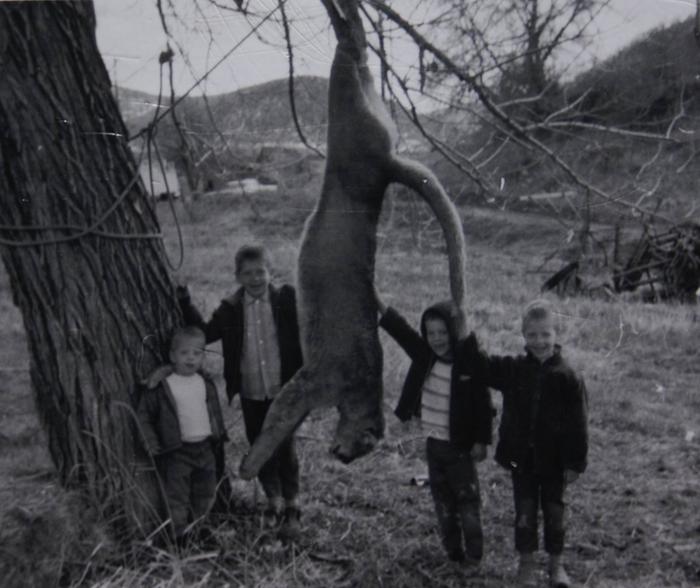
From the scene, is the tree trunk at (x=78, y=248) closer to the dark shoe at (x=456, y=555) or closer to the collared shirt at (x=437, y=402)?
the collared shirt at (x=437, y=402)

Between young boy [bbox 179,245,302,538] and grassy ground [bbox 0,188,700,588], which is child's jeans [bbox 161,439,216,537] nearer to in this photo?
grassy ground [bbox 0,188,700,588]

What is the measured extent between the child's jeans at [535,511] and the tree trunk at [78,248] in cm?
173

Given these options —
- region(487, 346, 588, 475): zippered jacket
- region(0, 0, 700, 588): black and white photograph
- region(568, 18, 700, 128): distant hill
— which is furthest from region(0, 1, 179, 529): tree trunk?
region(568, 18, 700, 128): distant hill

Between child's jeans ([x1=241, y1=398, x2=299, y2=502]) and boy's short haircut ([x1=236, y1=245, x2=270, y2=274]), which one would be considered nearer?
boy's short haircut ([x1=236, y1=245, x2=270, y2=274])

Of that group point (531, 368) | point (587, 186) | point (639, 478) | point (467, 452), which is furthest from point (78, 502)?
point (639, 478)

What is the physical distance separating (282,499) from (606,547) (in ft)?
5.54

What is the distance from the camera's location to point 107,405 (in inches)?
135

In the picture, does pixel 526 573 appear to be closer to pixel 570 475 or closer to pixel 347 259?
pixel 570 475

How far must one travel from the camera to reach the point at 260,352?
3.79 meters

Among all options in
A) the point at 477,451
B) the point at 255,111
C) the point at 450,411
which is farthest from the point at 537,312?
the point at 255,111

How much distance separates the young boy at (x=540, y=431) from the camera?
11.2 ft

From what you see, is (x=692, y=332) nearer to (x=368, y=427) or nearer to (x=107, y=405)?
(x=368, y=427)

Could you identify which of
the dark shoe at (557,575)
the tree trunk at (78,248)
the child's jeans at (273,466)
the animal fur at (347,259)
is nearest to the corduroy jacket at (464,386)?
the animal fur at (347,259)

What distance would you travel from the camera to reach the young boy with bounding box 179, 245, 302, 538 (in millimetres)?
3771
